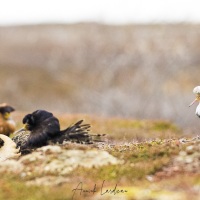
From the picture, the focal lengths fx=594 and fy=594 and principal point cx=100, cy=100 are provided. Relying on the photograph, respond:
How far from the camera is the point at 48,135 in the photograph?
12875 millimetres

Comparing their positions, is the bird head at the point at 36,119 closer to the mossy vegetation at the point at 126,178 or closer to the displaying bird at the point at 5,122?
the mossy vegetation at the point at 126,178

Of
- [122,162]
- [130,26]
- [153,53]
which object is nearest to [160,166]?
[122,162]

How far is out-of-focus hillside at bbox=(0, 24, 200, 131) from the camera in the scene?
1513 inches

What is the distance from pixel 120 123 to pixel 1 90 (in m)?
44.4

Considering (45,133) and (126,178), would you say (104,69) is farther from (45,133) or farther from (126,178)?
(126,178)

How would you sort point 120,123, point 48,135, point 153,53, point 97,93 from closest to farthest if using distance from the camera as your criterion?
point 48,135 → point 120,123 → point 97,93 → point 153,53

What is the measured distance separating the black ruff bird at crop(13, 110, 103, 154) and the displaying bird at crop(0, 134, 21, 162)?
14 centimetres

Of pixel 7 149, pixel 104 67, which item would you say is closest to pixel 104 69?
pixel 104 67

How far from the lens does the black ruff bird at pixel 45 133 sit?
1286 centimetres

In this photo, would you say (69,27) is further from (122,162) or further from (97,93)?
(122,162)
